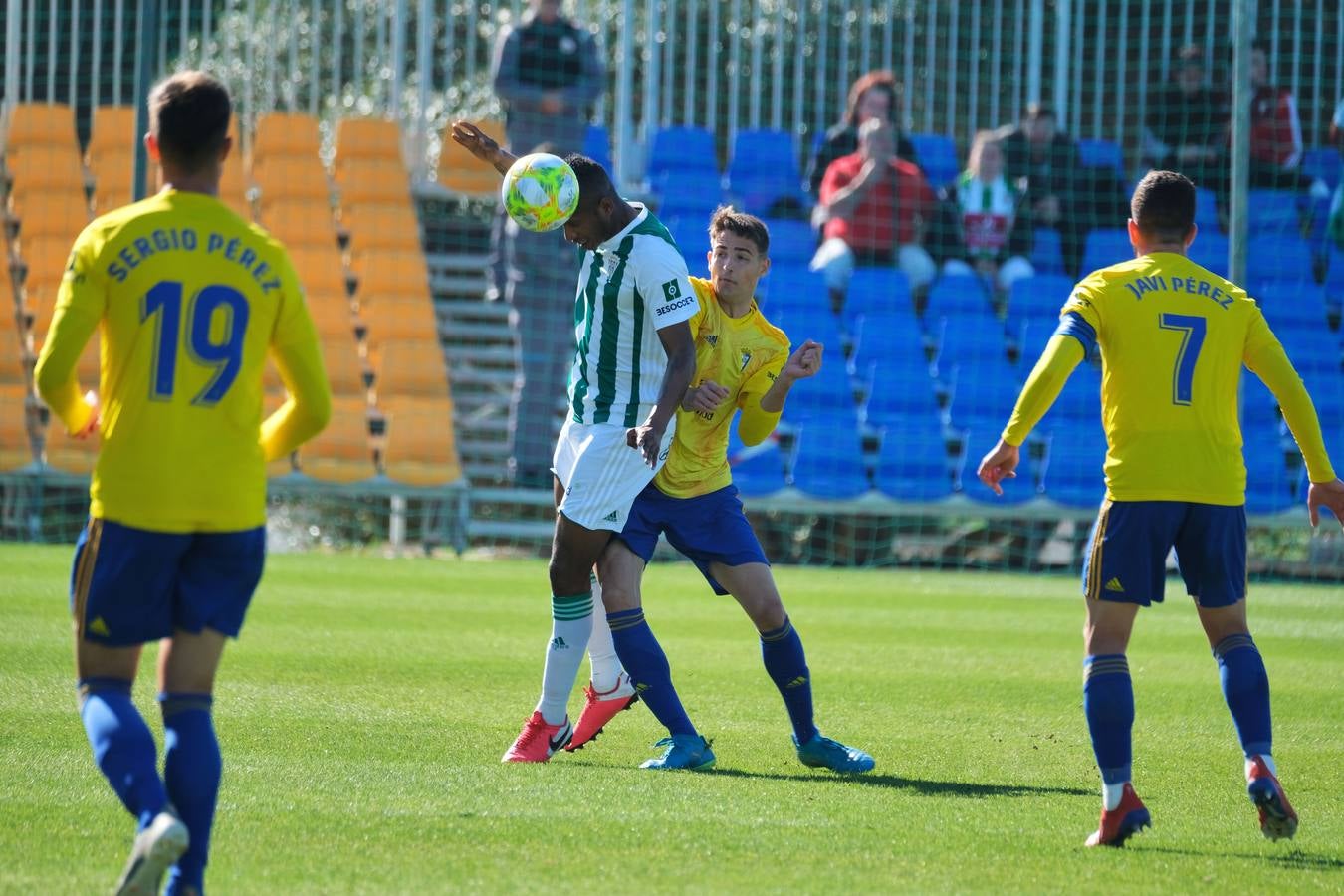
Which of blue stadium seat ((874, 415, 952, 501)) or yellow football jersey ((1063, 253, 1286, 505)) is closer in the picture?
yellow football jersey ((1063, 253, 1286, 505))

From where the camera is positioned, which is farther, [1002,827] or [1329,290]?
[1329,290]

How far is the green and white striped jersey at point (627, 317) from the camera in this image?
602 cm

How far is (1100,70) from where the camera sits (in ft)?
65.4

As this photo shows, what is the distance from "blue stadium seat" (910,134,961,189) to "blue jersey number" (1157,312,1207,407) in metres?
13.9

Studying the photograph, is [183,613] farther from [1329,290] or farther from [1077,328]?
[1329,290]

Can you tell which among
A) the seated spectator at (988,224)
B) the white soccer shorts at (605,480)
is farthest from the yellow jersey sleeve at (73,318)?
the seated spectator at (988,224)

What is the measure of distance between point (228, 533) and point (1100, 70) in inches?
695

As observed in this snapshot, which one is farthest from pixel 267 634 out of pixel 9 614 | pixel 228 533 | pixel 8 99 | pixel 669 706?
pixel 8 99

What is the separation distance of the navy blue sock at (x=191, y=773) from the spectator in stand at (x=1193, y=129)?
15405 mm

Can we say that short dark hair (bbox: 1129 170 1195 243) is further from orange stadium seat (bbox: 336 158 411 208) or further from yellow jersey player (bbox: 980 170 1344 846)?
orange stadium seat (bbox: 336 158 411 208)

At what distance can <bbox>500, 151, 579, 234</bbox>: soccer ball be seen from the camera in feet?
19.2

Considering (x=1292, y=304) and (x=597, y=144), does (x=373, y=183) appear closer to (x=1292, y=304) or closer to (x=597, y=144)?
(x=597, y=144)

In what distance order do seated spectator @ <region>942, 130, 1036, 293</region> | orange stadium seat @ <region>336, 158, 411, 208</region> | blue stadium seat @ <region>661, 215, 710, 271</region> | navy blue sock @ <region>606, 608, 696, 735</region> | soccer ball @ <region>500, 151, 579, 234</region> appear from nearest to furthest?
soccer ball @ <region>500, 151, 579, 234</region>, navy blue sock @ <region>606, 608, 696, 735</region>, blue stadium seat @ <region>661, 215, 710, 271</region>, seated spectator @ <region>942, 130, 1036, 293</region>, orange stadium seat @ <region>336, 158, 411, 208</region>

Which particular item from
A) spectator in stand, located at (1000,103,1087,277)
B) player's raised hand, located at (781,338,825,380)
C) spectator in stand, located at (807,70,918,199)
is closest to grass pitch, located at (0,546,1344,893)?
player's raised hand, located at (781,338,825,380)
